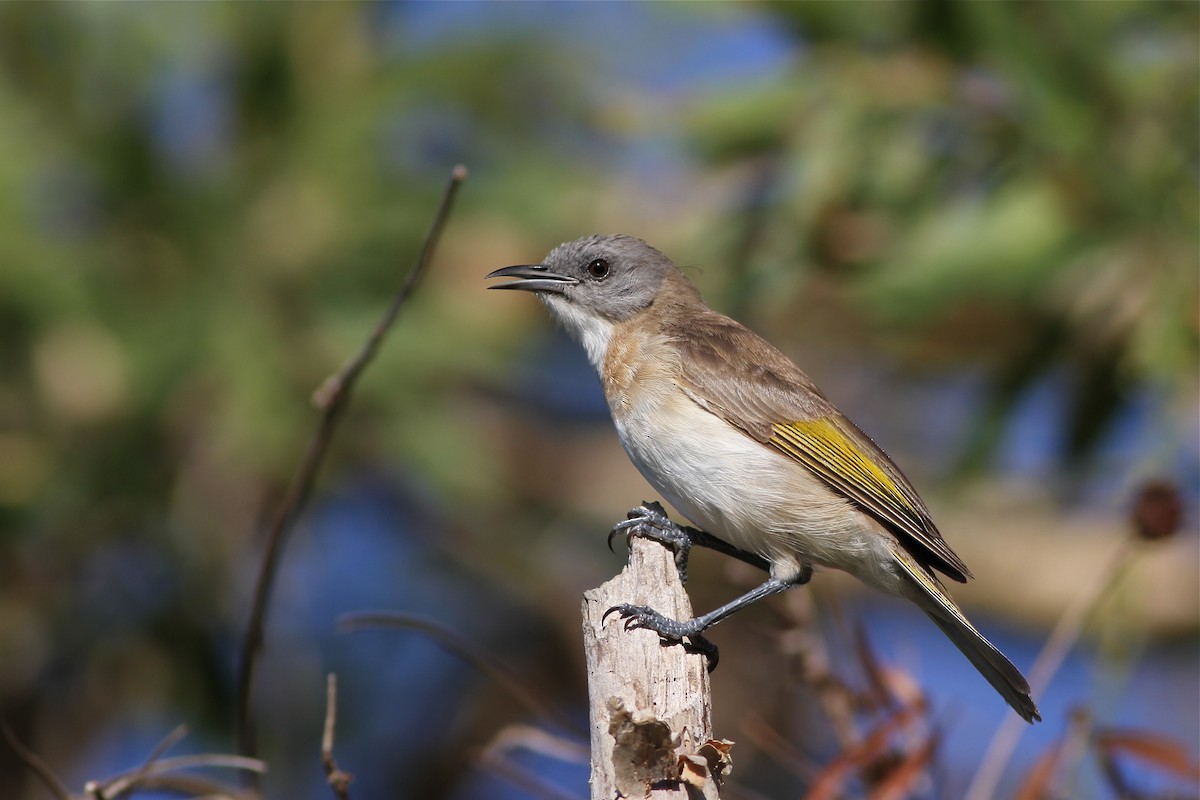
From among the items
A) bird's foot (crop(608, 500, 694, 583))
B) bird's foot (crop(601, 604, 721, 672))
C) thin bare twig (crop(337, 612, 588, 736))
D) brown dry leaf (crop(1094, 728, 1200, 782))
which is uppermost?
bird's foot (crop(608, 500, 694, 583))

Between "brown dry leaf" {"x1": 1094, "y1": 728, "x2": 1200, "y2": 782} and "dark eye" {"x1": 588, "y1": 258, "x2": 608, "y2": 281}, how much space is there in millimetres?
2813

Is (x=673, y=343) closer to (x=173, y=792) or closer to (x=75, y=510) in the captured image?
(x=173, y=792)

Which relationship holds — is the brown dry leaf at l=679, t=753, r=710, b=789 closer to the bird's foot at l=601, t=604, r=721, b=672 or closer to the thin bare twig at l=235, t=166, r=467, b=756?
the bird's foot at l=601, t=604, r=721, b=672

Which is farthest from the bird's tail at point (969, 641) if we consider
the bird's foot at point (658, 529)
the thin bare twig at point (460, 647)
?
the thin bare twig at point (460, 647)

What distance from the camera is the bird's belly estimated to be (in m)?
4.40

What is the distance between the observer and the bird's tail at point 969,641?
3879mm

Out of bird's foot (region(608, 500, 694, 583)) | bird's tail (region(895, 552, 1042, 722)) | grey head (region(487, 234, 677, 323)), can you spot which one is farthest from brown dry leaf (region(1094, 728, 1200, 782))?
grey head (region(487, 234, 677, 323))

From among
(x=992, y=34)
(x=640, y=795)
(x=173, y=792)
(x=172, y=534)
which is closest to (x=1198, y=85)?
(x=992, y=34)

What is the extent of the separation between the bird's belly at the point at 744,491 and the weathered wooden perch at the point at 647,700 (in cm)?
73

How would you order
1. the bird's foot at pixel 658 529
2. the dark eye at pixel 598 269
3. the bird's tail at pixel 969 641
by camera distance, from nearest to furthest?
the bird's tail at pixel 969 641 → the bird's foot at pixel 658 529 → the dark eye at pixel 598 269

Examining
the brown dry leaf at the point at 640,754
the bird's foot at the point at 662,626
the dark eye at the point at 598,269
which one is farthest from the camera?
the dark eye at the point at 598,269

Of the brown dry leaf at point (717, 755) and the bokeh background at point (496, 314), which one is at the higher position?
the bokeh background at point (496, 314)

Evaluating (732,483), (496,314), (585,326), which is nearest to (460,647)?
(732,483)

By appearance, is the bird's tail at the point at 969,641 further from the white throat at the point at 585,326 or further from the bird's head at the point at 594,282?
the bird's head at the point at 594,282
